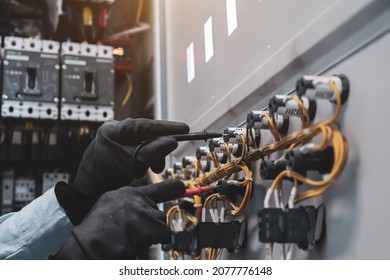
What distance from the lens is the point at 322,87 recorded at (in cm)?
60

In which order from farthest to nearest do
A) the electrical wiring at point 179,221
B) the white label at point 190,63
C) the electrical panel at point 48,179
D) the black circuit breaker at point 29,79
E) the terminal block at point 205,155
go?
the electrical panel at point 48,179 < the black circuit breaker at point 29,79 < the white label at point 190,63 < the electrical wiring at point 179,221 < the terminal block at point 205,155

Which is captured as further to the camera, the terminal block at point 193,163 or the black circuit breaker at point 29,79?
the black circuit breaker at point 29,79

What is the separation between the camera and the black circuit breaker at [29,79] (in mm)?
1723

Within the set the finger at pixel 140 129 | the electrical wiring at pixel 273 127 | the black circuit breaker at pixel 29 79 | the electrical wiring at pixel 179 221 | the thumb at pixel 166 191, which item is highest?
the black circuit breaker at pixel 29 79

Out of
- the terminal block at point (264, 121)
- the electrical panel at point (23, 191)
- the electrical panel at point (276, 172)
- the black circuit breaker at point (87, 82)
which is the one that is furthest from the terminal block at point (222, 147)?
the electrical panel at point (23, 191)

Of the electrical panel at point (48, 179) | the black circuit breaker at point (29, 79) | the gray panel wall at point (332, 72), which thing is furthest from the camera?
the electrical panel at point (48, 179)

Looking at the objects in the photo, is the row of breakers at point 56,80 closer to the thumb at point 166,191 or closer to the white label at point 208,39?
the white label at point 208,39

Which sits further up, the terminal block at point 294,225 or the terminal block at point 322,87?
the terminal block at point 322,87

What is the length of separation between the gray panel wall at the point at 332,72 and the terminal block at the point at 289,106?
5 cm

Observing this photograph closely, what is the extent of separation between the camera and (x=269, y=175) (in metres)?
0.67

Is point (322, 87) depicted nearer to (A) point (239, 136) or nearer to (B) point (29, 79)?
(A) point (239, 136)

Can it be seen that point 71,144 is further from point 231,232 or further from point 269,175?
point 269,175

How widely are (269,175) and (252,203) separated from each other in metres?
0.21
